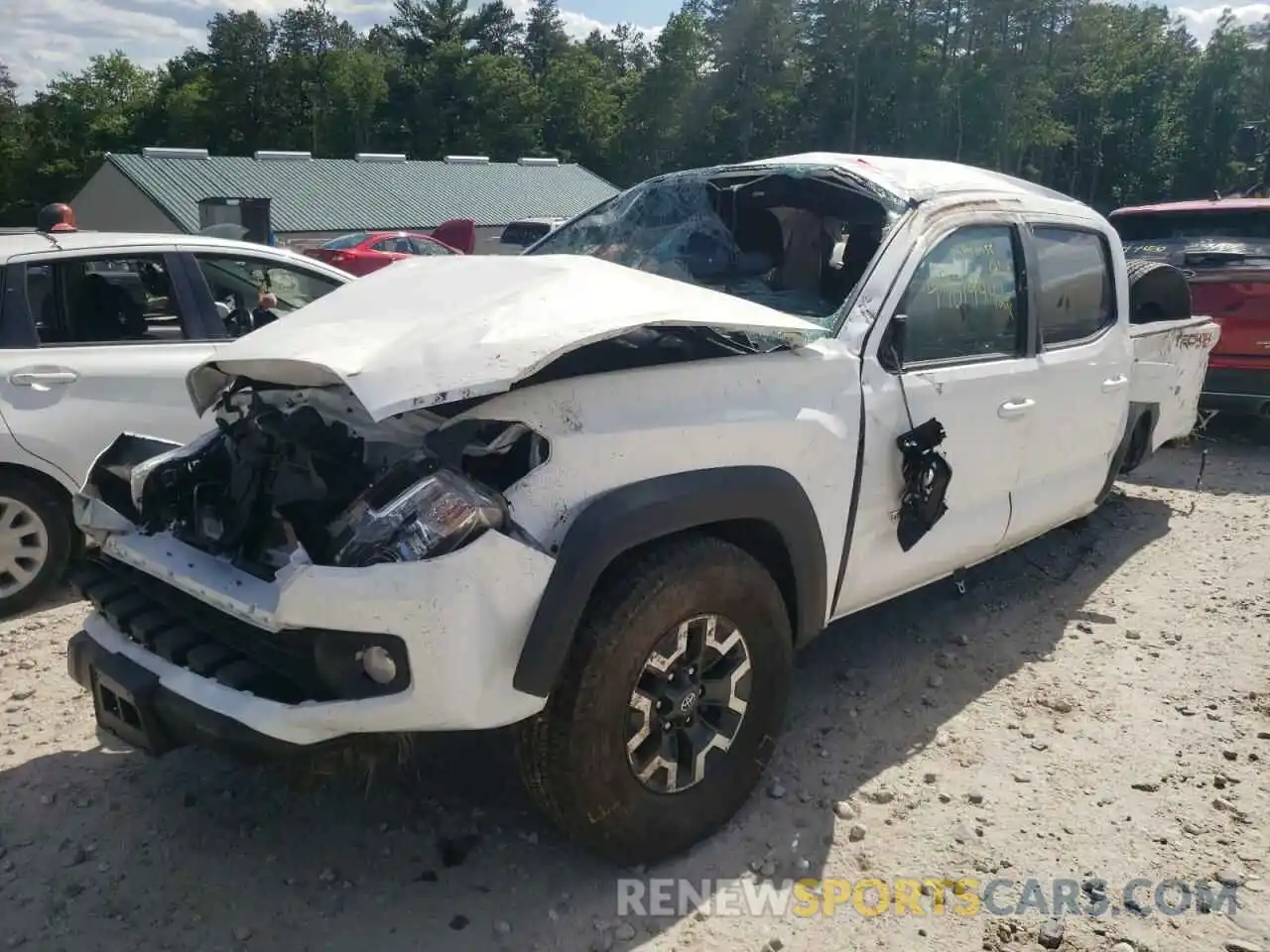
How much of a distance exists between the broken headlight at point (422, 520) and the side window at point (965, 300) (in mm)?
1694

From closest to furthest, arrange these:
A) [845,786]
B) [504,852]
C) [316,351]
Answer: [316,351]
[504,852]
[845,786]

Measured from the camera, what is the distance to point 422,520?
2.33 m

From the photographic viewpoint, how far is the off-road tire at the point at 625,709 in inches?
96.4

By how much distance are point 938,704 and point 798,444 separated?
1.42 metres

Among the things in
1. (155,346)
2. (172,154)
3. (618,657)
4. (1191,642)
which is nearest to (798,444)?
(618,657)

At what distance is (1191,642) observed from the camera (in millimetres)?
4293

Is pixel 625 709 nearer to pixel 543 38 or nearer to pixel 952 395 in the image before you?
pixel 952 395

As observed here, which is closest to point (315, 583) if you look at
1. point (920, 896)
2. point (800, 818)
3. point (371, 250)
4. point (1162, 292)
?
point (800, 818)

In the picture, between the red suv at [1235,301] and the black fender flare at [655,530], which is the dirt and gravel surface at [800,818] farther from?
the red suv at [1235,301]

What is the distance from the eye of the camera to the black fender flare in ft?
7.57

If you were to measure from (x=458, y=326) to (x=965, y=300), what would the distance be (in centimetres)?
198

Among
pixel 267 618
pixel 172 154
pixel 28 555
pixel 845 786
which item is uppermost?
pixel 172 154

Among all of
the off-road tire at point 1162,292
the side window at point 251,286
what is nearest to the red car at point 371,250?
the side window at point 251,286

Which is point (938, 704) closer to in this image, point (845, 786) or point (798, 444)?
point (845, 786)
